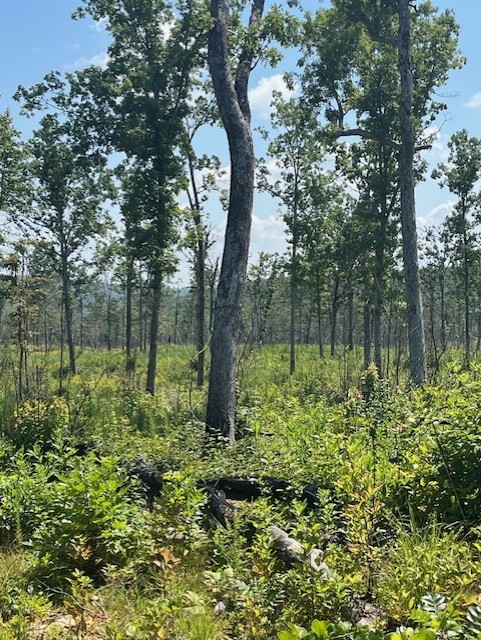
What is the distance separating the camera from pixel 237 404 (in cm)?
892

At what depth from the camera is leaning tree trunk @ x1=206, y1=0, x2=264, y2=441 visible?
750cm

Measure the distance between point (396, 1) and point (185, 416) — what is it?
997 cm

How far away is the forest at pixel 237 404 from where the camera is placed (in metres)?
2.91

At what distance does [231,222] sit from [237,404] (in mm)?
3101

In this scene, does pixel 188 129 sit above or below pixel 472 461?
above

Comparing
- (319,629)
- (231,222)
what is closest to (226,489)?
(319,629)

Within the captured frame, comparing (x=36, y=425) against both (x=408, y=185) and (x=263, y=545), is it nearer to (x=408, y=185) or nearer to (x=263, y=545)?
(x=263, y=545)

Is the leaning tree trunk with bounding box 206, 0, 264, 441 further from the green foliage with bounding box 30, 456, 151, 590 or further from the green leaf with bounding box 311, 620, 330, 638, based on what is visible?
the green leaf with bounding box 311, 620, 330, 638

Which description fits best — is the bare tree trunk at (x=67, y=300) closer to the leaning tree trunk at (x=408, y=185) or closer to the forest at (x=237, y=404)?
the forest at (x=237, y=404)

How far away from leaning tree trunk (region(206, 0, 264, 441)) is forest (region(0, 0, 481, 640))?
33mm

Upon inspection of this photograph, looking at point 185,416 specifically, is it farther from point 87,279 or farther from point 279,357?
point 279,357

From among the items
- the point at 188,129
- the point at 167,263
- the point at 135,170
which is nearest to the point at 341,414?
the point at 167,263

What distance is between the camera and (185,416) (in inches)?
330

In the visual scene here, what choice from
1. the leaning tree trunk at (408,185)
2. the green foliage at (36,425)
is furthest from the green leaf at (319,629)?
the leaning tree trunk at (408,185)
